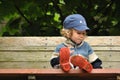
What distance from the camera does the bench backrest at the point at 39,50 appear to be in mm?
5410

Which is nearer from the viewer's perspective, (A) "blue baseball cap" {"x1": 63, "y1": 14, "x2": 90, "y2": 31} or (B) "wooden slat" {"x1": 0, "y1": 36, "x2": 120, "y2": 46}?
(A) "blue baseball cap" {"x1": 63, "y1": 14, "x2": 90, "y2": 31}

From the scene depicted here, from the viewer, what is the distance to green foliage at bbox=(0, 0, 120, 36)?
6.06 metres

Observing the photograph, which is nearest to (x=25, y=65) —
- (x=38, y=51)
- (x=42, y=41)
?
(x=38, y=51)

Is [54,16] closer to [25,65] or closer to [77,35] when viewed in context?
[25,65]

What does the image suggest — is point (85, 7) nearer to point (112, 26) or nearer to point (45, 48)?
point (112, 26)

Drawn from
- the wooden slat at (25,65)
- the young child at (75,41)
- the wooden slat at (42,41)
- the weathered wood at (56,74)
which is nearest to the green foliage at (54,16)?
the wooden slat at (42,41)

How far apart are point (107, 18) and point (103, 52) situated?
2.97 feet

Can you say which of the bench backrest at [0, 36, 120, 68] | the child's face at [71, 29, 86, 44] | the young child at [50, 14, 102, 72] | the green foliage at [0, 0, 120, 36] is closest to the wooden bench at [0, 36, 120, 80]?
the bench backrest at [0, 36, 120, 68]

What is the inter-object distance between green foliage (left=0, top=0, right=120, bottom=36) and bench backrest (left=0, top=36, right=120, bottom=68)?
607 mm

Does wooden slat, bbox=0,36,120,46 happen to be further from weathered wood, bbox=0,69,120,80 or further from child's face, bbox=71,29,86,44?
weathered wood, bbox=0,69,120,80

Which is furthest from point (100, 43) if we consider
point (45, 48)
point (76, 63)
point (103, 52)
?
point (76, 63)

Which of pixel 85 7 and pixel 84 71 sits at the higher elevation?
pixel 85 7

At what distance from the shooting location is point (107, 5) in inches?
248

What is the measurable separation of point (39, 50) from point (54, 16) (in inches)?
39.6
